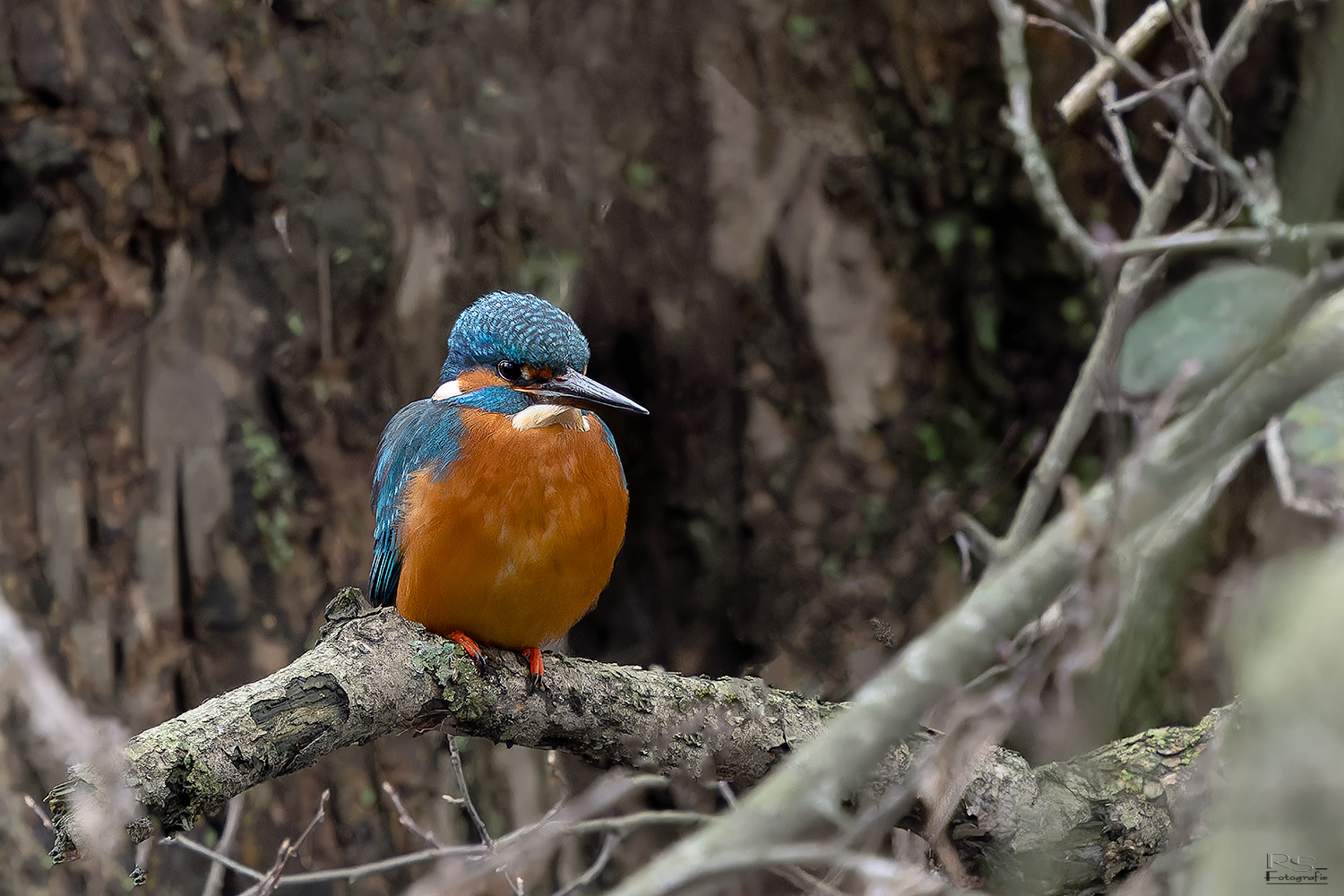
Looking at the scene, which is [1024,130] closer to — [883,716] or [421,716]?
[421,716]

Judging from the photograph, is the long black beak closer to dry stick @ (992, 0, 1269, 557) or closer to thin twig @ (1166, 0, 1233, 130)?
dry stick @ (992, 0, 1269, 557)

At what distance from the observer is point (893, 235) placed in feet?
15.0

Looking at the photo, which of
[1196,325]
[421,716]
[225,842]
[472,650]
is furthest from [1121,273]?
[225,842]

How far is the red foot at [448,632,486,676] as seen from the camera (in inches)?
111

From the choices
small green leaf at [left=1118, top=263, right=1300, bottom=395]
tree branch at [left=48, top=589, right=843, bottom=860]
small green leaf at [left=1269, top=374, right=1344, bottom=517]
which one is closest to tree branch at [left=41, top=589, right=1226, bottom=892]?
tree branch at [left=48, top=589, right=843, bottom=860]

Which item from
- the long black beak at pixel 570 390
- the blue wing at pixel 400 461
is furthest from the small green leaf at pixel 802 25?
the blue wing at pixel 400 461

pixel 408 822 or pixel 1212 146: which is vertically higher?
pixel 1212 146

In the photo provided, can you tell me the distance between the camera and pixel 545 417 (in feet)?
10.3

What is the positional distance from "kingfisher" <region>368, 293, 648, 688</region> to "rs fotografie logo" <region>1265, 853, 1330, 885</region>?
190cm

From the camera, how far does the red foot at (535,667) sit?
2.82 m

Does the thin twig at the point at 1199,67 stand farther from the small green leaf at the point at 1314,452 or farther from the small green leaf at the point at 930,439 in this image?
the small green leaf at the point at 930,439

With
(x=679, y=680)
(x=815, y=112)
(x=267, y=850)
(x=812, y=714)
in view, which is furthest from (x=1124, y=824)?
(x=267, y=850)

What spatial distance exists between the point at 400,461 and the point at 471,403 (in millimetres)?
257

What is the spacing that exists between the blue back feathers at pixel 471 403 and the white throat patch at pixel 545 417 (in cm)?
5
